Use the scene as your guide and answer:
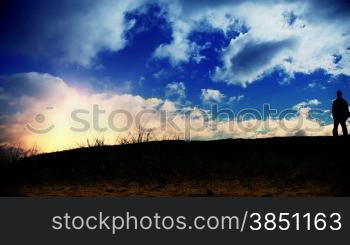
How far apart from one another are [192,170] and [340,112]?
25.8ft

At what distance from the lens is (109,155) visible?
13.4 meters

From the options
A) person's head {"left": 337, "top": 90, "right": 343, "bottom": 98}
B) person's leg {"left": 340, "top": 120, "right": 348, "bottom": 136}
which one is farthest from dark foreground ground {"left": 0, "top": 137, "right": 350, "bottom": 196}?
person's head {"left": 337, "top": 90, "right": 343, "bottom": 98}

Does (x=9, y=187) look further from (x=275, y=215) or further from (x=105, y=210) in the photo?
(x=275, y=215)

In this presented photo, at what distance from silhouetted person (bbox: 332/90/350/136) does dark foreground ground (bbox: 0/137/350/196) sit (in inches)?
40.9

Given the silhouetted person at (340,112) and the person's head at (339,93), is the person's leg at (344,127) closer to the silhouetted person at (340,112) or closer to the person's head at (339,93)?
Answer: the silhouetted person at (340,112)

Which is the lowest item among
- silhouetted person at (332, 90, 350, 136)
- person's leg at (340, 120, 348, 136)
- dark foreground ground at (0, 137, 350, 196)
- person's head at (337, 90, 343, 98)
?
dark foreground ground at (0, 137, 350, 196)

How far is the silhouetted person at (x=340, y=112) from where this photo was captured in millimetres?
15555

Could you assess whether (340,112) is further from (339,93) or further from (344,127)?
(339,93)

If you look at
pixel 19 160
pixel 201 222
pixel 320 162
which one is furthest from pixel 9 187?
pixel 320 162

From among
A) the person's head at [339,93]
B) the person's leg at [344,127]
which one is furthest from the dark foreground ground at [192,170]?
the person's head at [339,93]

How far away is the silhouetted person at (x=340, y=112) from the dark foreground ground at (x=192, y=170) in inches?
40.9

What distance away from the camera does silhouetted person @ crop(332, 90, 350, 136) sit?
15555 mm

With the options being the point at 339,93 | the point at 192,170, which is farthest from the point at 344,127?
the point at 192,170

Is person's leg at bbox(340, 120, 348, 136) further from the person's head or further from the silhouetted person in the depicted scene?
the person's head
